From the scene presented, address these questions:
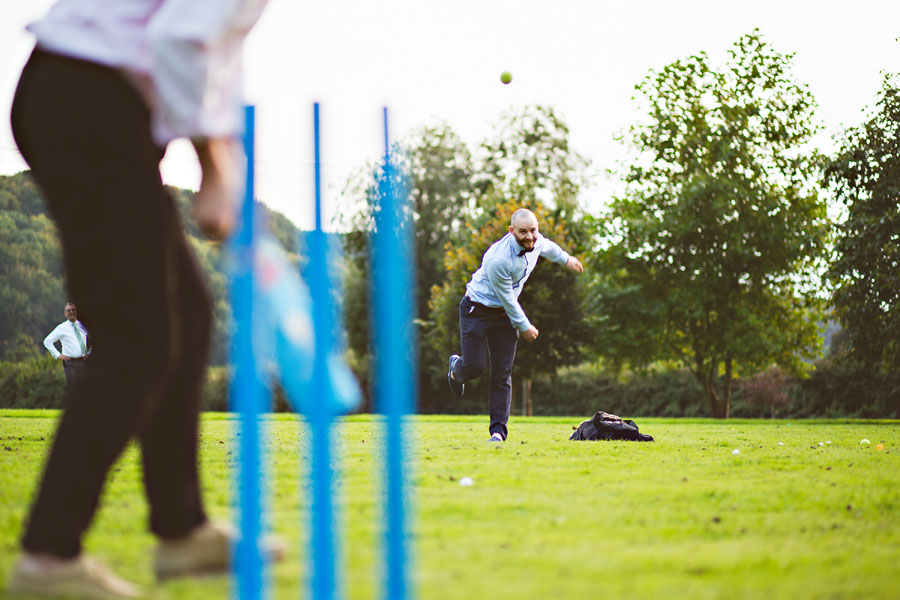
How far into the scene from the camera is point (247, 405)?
6.13 feet

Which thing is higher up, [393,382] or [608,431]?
[393,382]

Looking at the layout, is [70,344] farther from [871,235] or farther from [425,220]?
[425,220]

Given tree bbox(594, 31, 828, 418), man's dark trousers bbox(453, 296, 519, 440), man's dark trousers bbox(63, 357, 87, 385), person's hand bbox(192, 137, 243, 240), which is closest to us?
person's hand bbox(192, 137, 243, 240)

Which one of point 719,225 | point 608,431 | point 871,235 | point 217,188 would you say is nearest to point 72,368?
point 608,431

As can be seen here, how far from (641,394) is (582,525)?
33943 millimetres

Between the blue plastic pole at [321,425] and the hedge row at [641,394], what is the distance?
89.1 ft

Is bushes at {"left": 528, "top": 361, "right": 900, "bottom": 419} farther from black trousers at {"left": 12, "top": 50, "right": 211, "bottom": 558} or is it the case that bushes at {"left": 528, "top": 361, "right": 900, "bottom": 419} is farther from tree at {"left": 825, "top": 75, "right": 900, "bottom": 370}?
black trousers at {"left": 12, "top": 50, "right": 211, "bottom": 558}

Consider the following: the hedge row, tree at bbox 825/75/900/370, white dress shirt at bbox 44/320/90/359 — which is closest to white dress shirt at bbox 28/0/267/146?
white dress shirt at bbox 44/320/90/359

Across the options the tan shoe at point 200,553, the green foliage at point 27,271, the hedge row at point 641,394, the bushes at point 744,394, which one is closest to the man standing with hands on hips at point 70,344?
the tan shoe at point 200,553

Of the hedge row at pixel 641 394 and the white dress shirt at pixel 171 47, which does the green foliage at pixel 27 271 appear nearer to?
the hedge row at pixel 641 394

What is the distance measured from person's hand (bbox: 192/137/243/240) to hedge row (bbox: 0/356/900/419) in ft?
88.4

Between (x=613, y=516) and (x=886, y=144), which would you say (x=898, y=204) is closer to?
(x=886, y=144)

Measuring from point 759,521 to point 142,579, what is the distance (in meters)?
2.28

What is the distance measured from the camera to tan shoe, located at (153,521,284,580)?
2316 millimetres
